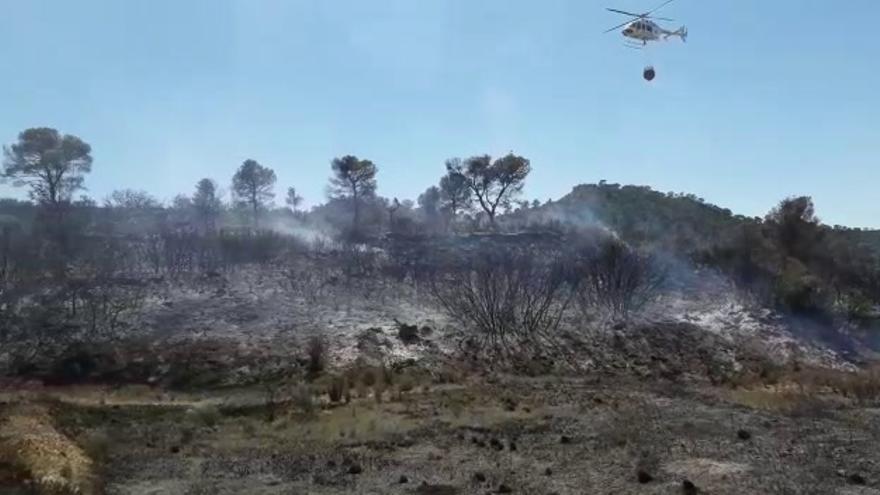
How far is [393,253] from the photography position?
73688 mm

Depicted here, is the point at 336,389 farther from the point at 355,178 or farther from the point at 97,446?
the point at 355,178

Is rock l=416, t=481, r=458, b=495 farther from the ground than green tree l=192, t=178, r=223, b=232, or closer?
closer

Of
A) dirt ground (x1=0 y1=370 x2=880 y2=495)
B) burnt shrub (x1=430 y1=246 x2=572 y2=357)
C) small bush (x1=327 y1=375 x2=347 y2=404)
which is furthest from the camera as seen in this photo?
burnt shrub (x1=430 y1=246 x2=572 y2=357)

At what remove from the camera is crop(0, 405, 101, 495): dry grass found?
63.1 feet

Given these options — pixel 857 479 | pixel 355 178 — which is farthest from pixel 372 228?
pixel 857 479

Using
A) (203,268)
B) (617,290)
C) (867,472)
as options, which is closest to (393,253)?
(203,268)

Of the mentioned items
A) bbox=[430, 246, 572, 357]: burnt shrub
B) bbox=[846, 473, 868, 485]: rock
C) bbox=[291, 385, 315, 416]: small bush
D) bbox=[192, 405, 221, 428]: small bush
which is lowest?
bbox=[192, 405, 221, 428]: small bush

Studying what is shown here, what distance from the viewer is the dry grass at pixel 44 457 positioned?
1923 centimetres

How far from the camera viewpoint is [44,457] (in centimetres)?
2169

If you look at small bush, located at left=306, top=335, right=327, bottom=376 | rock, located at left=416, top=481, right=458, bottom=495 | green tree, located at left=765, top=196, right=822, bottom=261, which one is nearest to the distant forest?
green tree, located at left=765, top=196, right=822, bottom=261

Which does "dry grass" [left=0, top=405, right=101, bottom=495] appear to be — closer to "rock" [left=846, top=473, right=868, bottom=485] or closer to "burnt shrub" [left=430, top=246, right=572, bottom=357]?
"rock" [left=846, top=473, right=868, bottom=485]

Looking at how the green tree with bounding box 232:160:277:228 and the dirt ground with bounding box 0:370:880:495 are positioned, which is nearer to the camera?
the dirt ground with bounding box 0:370:880:495

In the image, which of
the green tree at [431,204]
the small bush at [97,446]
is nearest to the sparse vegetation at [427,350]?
the small bush at [97,446]

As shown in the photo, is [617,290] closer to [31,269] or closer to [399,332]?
[399,332]
